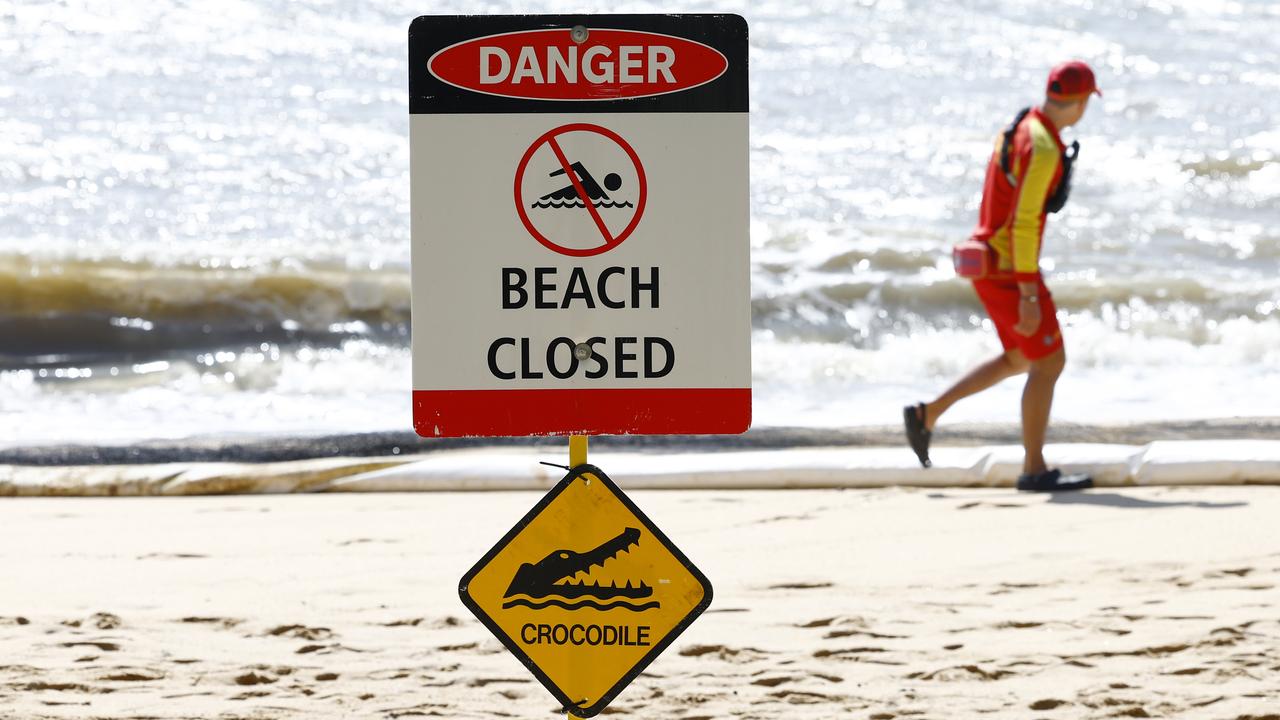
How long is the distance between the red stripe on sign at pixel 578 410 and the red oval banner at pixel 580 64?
50 centimetres

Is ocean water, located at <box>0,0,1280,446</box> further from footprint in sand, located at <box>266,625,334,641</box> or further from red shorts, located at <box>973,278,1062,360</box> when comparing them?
footprint in sand, located at <box>266,625,334,641</box>

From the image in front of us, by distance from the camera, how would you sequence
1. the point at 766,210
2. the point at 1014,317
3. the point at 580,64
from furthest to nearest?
the point at 766,210 < the point at 1014,317 < the point at 580,64

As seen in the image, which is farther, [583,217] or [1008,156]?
[1008,156]

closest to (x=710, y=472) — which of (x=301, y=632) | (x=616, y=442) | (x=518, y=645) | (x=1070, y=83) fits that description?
(x=616, y=442)

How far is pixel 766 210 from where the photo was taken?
1627cm

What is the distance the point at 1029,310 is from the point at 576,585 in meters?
3.99

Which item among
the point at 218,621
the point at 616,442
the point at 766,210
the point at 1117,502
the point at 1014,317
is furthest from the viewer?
the point at 766,210

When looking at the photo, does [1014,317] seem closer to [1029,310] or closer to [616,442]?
[1029,310]

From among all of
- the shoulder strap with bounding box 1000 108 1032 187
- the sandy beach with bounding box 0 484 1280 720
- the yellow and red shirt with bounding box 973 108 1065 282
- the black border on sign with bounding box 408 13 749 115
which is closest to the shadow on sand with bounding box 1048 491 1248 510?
the sandy beach with bounding box 0 484 1280 720

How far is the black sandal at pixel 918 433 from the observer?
6.60m

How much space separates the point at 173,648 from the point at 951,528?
2578mm

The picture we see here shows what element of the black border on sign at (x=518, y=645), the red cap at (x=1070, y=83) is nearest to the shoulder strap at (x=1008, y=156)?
the red cap at (x=1070, y=83)

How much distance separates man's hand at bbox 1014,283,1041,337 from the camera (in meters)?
6.52

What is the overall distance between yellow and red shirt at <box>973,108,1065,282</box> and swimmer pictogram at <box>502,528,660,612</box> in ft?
12.8
